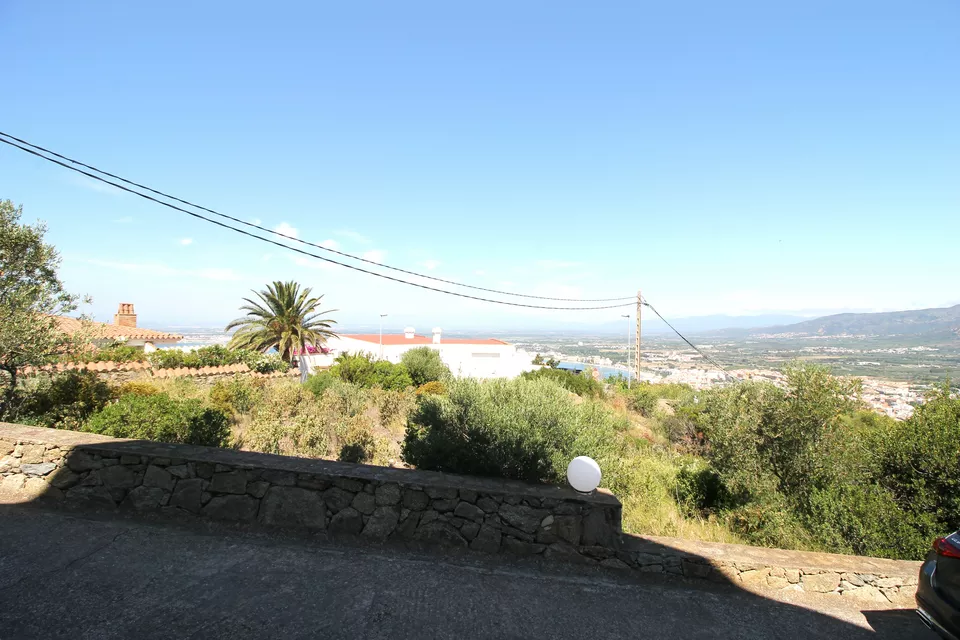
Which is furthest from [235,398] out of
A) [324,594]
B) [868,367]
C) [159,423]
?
[868,367]

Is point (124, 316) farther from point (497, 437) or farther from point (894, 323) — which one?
point (894, 323)

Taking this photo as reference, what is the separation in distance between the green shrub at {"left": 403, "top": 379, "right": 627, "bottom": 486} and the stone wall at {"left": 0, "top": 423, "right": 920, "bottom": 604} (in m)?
Answer: 0.63

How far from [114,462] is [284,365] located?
1557 centimetres

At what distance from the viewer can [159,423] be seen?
257 inches

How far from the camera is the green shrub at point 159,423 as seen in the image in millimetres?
6344

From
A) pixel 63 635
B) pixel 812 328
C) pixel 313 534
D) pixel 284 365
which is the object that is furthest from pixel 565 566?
pixel 812 328

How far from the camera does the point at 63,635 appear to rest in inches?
97.8

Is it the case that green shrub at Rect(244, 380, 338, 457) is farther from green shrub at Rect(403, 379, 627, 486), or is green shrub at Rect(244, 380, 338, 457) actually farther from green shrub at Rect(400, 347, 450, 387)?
green shrub at Rect(400, 347, 450, 387)

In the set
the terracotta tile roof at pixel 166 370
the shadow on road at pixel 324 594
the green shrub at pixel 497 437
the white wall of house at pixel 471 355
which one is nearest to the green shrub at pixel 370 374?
the terracotta tile roof at pixel 166 370

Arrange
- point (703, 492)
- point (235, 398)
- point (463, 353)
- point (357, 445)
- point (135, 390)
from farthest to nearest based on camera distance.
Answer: point (463, 353)
point (235, 398)
point (135, 390)
point (357, 445)
point (703, 492)

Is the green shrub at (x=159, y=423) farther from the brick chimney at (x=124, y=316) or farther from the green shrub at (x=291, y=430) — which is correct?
the brick chimney at (x=124, y=316)

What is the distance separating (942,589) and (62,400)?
1114 cm

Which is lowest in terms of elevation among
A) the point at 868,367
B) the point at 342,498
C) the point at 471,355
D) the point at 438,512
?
the point at 471,355

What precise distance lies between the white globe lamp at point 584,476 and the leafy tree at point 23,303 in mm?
8132
